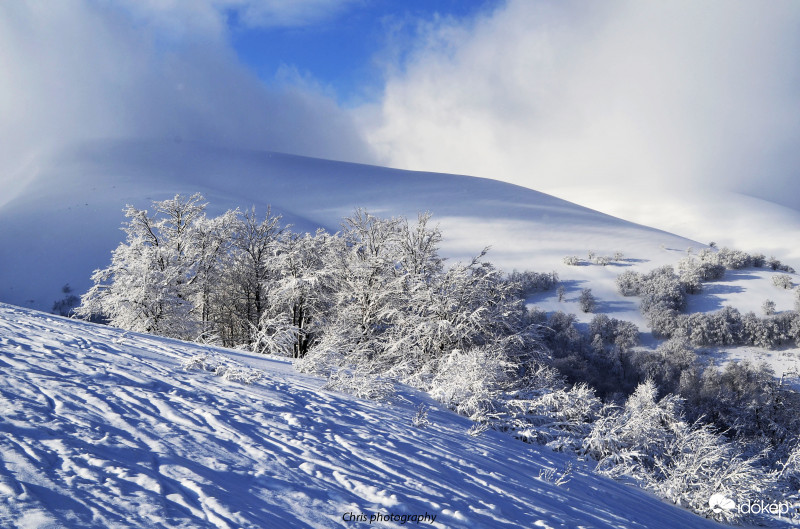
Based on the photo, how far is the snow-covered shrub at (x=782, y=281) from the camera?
3459 centimetres

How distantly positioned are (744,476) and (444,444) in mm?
5069

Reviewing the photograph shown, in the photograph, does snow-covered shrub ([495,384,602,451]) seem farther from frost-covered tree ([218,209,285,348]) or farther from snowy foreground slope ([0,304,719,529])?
frost-covered tree ([218,209,285,348])

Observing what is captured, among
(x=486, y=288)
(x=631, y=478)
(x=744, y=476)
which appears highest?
(x=486, y=288)

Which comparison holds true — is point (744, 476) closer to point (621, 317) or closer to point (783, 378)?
point (783, 378)

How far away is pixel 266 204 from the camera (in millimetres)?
73500

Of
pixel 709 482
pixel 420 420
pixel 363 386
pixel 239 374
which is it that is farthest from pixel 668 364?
pixel 239 374

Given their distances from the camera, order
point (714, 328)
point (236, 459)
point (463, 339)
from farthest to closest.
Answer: point (714, 328)
point (463, 339)
point (236, 459)

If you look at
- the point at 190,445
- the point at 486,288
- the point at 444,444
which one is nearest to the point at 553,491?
the point at 444,444

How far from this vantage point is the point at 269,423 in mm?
5977

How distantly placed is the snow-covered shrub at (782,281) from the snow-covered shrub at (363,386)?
40.5m

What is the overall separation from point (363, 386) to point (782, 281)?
41559 mm

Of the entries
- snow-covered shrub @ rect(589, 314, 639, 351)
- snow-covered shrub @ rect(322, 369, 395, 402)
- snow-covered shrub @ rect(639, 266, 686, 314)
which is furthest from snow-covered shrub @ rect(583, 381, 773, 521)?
snow-covered shrub @ rect(639, 266, 686, 314)

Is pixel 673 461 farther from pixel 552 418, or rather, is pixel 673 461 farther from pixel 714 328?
pixel 714 328

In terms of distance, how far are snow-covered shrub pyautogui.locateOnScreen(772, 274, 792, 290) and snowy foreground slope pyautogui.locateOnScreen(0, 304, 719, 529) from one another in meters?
38.5
